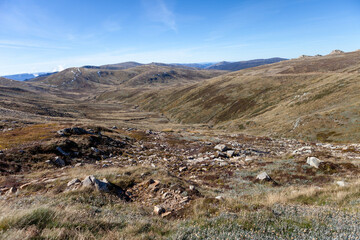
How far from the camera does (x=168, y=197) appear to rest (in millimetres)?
11766

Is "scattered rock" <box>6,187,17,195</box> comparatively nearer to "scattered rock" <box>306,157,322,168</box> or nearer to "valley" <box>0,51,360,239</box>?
"valley" <box>0,51,360,239</box>

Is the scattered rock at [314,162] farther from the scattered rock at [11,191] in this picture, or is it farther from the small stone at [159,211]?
the scattered rock at [11,191]

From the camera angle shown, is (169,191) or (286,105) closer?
(169,191)

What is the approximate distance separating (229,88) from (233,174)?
446 ft

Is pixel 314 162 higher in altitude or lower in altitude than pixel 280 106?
higher

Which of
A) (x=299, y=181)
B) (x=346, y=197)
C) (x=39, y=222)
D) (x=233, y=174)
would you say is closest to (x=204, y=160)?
(x=233, y=174)

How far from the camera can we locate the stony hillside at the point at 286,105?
168 feet

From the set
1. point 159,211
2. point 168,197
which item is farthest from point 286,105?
point 159,211

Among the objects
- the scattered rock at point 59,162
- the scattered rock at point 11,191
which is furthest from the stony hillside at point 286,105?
the scattered rock at point 11,191

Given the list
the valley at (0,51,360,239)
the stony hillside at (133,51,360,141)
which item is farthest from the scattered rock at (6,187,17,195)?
the stony hillside at (133,51,360,141)

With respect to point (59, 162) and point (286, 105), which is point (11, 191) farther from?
point (286, 105)

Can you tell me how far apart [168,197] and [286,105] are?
3358 inches

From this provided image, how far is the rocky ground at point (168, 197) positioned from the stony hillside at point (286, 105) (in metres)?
38.9

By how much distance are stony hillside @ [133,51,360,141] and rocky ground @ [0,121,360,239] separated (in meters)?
38.9
